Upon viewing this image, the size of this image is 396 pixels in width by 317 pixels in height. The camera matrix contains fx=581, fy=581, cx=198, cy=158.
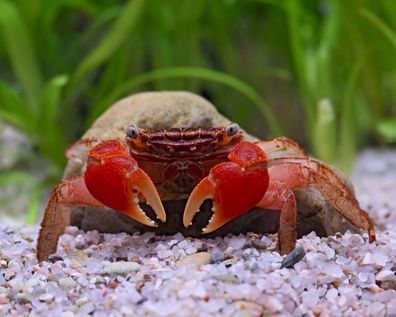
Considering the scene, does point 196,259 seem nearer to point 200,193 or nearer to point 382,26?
point 200,193

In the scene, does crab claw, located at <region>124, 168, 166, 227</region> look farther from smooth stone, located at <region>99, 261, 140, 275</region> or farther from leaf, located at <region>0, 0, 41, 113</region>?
leaf, located at <region>0, 0, 41, 113</region>

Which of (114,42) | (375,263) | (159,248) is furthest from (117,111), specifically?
(114,42)

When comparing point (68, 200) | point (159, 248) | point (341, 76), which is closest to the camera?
point (159, 248)

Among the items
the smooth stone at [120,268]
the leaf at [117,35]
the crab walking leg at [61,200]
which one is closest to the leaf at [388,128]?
the leaf at [117,35]

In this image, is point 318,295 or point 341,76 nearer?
point 318,295

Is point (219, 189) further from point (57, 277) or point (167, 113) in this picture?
point (167, 113)

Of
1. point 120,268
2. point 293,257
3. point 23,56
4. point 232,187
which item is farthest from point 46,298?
point 23,56
